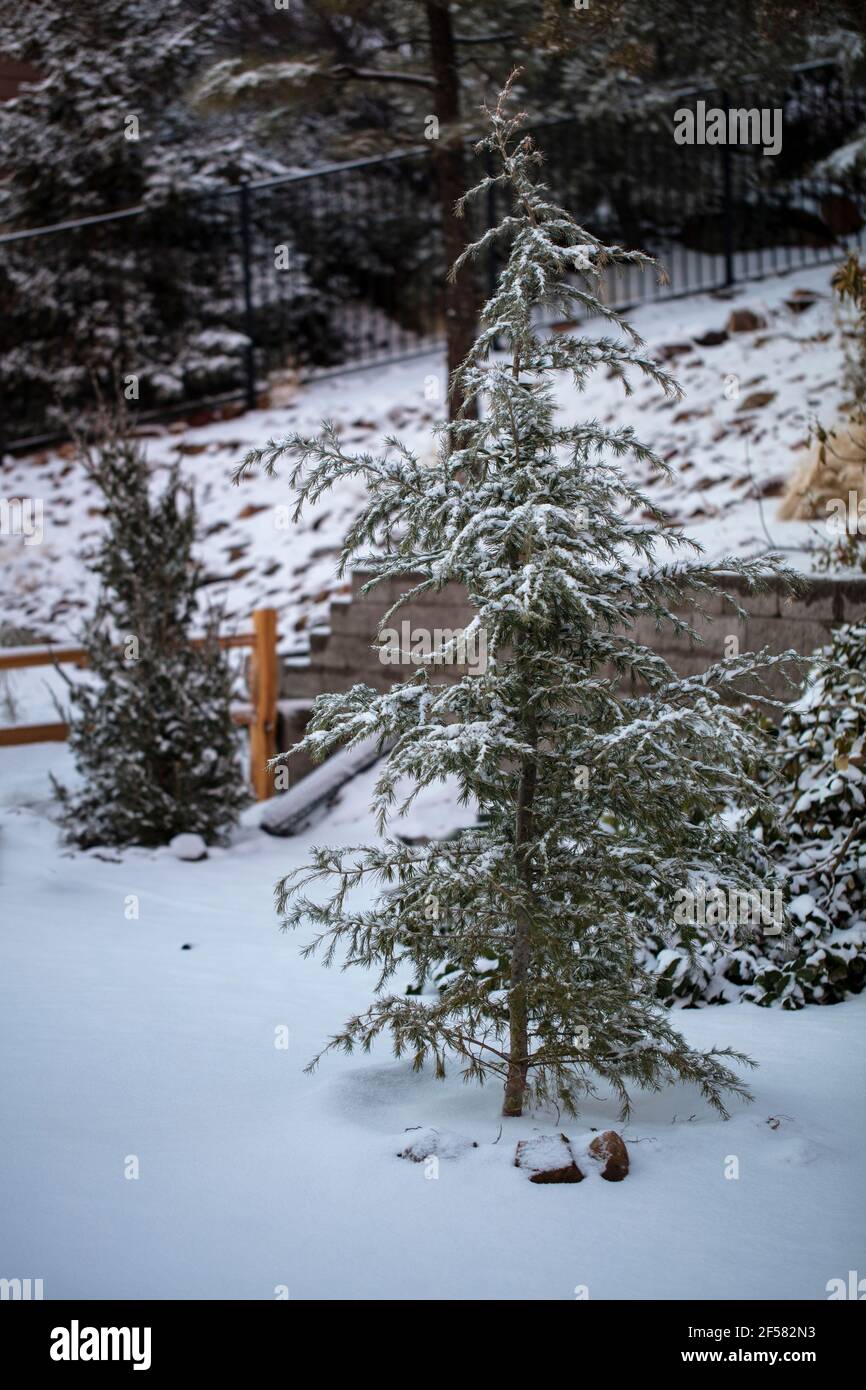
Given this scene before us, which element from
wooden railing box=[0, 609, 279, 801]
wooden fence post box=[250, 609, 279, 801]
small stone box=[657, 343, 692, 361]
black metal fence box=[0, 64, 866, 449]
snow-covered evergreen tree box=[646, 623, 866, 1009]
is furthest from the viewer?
black metal fence box=[0, 64, 866, 449]

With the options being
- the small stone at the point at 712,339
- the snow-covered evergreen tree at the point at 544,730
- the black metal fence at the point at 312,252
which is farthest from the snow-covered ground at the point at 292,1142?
the black metal fence at the point at 312,252

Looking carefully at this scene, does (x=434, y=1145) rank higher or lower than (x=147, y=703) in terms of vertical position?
lower

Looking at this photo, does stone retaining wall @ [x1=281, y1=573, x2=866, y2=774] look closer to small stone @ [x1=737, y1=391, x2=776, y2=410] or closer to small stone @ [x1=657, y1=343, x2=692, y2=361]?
small stone @ [x1=737, y1=391, x2=776, y2=410]

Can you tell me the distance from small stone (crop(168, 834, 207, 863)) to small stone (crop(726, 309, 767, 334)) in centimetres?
658

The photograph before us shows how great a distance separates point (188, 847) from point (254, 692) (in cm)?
157

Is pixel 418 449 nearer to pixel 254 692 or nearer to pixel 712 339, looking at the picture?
pixel 712 339

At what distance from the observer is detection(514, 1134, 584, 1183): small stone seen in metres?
3.15

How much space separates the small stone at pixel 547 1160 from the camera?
3146mm

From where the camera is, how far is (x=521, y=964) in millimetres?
3441

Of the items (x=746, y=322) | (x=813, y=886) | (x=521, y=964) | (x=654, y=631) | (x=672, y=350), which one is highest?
(x=746, y=322)

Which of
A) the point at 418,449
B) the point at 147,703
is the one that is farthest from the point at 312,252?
the point at 147,703

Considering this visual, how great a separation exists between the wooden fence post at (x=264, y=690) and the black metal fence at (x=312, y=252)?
238 inches

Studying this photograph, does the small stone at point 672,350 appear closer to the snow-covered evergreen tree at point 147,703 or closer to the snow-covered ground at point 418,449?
the snow-covered ground at point 418,449

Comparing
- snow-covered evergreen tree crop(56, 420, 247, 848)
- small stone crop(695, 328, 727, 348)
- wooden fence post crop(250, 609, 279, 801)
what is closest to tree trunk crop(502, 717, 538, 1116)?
snow-covered evergreen tree crop(56, 420, 247, 848)
